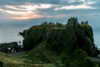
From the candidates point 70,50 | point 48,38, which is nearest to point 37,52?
point 48,38

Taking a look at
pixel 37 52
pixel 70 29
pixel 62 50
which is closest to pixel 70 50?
pixel 62 50

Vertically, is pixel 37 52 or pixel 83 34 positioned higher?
pixel 83 34

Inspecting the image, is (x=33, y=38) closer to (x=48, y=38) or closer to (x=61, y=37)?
(x=48, y=38)

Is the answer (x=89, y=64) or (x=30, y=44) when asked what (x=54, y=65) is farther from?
(x=30, y=44)

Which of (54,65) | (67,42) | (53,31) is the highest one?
(53,31)

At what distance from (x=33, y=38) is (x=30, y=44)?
509cm

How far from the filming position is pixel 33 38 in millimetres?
91125

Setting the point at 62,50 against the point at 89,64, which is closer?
the point at 89,64

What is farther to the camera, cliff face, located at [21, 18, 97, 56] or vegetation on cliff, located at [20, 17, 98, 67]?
cliff face, located at [21, 18, 97, 56]

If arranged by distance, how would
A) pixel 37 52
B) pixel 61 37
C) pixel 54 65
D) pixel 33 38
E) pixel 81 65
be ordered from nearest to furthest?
1. pixel 81 65
2. pixel 54 65
3. pixel 37 52
4. pixel 61 37
5. pixel 33 38

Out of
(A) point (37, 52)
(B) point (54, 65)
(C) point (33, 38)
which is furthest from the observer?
(C) point (33, 38)

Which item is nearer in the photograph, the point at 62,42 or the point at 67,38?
the point at 67,38

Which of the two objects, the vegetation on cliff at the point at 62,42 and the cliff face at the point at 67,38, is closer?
the vegetation on cliff at the point at 62,42

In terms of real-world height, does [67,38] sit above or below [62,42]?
above
